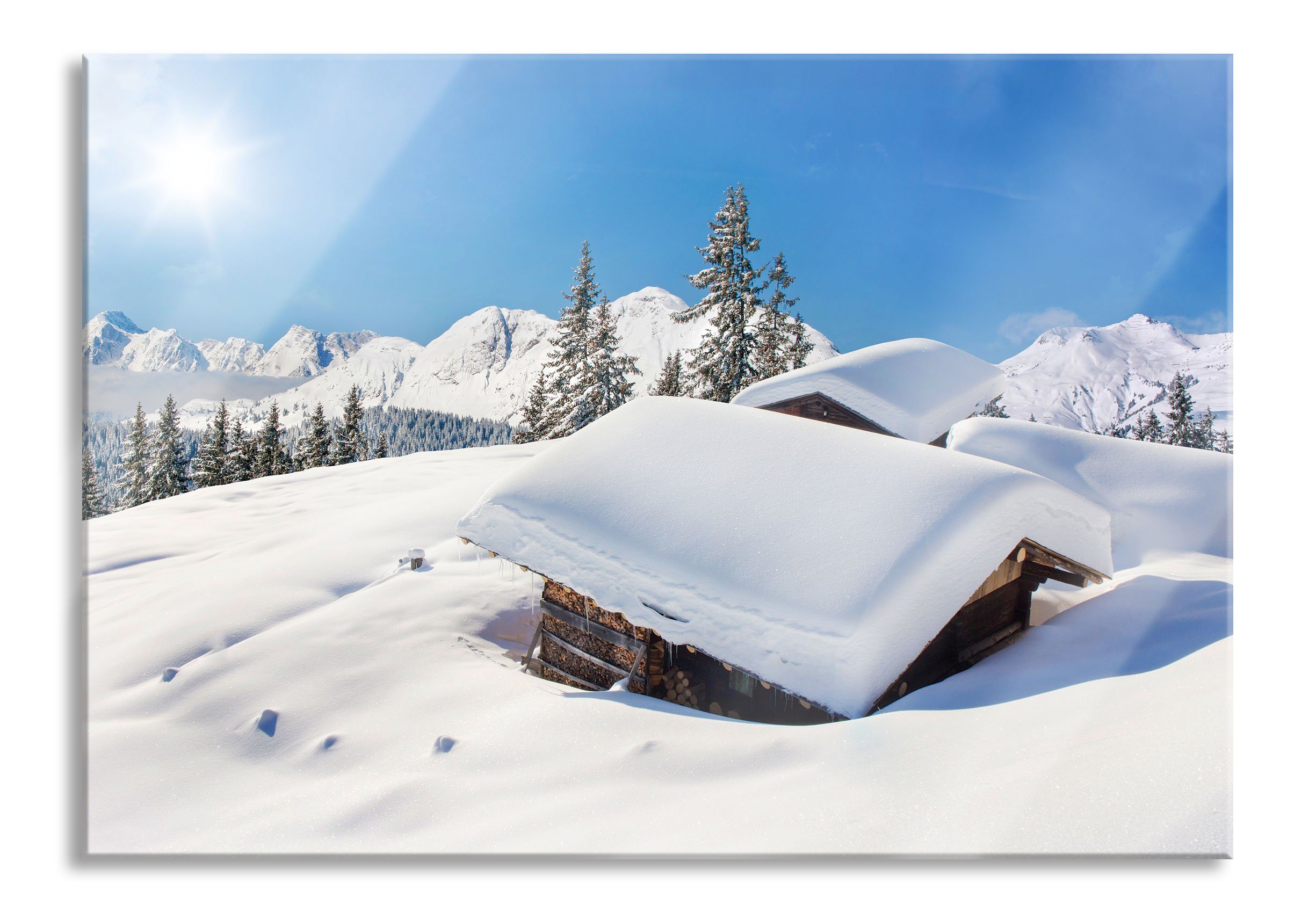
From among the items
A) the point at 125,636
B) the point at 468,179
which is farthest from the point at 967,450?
the point at 125,636

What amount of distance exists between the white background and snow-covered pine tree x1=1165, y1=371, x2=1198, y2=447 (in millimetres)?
525

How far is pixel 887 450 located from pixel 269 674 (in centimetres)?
534

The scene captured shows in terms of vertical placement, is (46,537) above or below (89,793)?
above

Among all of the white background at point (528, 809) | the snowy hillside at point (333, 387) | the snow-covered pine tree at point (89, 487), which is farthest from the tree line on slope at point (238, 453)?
the white background at point (528, 809)

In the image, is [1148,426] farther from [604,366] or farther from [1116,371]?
[604,366]

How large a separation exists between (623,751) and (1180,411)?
5034mm

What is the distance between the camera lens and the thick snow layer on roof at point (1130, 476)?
6025 mm

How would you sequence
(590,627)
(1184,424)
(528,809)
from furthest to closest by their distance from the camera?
1. (590,627)
2. (1184,424)
3. (528,809)

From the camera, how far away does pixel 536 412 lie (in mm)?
32094

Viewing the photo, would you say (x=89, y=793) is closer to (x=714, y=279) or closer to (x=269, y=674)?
(x=269, y=674)

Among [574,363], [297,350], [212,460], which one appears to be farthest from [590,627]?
[212,460]

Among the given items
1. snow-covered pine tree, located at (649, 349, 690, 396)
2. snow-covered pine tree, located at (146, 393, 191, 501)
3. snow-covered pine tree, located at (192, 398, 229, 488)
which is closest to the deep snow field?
snow-covered pine tree, located at (649, 349, 690, 396)

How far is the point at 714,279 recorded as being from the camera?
850 inches

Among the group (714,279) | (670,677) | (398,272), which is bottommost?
(670,677)
